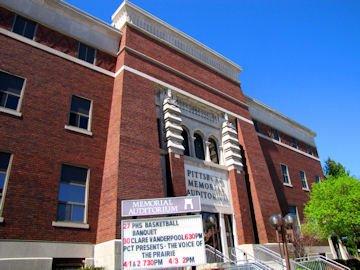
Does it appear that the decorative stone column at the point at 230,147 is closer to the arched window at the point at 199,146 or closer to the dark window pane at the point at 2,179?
the arched window at the point at 199,146

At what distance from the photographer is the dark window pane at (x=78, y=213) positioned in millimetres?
14828

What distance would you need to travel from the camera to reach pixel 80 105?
17.3 meters

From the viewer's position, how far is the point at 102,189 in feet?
52.2

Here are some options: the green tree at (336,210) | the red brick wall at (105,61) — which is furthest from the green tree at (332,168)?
the red brick wall at (105,61)

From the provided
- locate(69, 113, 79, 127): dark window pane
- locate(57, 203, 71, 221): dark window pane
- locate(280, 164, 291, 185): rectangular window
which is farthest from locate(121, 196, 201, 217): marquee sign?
locate(280, 164, 291, 185): rectangular window

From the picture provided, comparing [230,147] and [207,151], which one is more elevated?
[230,147]

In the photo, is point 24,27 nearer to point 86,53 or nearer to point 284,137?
point 86,53

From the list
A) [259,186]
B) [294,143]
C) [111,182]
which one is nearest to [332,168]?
[294,143]

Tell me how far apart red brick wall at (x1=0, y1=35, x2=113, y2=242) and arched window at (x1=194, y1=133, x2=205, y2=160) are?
6.16 m

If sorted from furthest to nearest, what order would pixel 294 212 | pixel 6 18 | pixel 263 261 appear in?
pixel 294 212 < pixel 263 261 < pixel 6 18

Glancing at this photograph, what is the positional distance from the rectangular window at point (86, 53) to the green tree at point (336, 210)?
1731 centimetres

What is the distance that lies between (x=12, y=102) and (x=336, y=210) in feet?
65.3

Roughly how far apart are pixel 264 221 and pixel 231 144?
17.1ft

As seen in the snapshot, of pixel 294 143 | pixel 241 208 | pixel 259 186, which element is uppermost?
pixel 294 143
